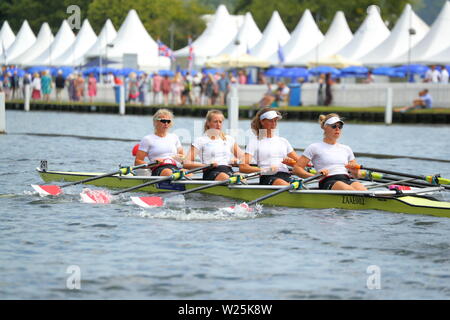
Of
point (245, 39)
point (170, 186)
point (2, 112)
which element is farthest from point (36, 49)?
point (170, 186)

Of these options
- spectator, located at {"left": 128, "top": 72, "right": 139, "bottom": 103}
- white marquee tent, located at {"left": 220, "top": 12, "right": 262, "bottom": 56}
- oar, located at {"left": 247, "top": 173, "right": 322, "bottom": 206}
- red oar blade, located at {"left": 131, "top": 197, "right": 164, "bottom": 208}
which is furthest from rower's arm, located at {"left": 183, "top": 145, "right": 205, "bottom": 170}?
white marquee tent, located at {"left": 220, "top": 12, "right": 262, "bottom": 56}

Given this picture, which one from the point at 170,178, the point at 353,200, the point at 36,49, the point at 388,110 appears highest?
the point at 36,49

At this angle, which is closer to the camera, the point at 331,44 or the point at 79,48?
the point at 331,44

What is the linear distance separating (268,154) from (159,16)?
10009 cm

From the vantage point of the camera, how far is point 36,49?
77938mm

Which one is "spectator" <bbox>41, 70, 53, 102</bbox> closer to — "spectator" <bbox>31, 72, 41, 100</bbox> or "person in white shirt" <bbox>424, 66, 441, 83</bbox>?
"spectator" <bbox>31, 72, 41, 100</bbox>

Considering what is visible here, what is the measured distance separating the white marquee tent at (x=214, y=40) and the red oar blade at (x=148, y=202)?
48987 millimetres

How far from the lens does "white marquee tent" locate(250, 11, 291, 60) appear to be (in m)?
59.7

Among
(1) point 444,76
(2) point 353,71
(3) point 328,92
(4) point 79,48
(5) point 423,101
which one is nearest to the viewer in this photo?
(5) point 423,101

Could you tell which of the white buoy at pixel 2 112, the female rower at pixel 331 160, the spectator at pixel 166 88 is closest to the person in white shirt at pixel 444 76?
the spectator at pixel 166 88

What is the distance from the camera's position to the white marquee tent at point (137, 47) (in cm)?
6544

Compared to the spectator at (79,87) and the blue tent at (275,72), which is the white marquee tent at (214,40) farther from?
the spectator at (79,87)

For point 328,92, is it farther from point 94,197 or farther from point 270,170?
point 94,197

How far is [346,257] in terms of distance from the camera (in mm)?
12305
